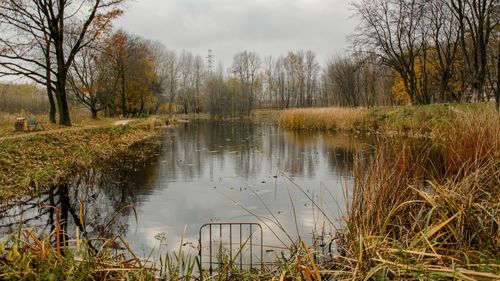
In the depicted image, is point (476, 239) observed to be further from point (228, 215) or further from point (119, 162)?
point (119, 162)

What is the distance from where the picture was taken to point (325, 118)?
73.0 ft

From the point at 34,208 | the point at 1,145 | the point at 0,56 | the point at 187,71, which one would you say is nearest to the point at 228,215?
the point at 34,208

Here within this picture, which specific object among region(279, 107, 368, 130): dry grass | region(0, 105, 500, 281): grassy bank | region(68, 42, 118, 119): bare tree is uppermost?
region(68, 42, 118, 119): bare tree

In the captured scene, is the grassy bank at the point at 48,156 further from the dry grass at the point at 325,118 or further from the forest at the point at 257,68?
the dry grass at the point at 325,118

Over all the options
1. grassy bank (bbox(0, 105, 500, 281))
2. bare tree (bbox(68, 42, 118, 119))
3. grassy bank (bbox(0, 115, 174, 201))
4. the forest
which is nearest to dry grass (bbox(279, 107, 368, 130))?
the forest

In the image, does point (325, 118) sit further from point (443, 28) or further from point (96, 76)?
point (96, 76)

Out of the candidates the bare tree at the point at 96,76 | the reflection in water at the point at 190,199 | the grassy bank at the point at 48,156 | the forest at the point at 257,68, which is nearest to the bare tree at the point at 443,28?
the forest at the point at 257,68

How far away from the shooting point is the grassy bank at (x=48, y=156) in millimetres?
7089

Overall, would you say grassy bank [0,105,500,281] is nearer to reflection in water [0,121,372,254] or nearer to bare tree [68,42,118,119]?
reflection in water [0,121,372,254]

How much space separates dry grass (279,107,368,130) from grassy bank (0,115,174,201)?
1238 centimetres

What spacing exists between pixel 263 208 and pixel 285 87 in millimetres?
52502

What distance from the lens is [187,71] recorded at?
60.2 meters

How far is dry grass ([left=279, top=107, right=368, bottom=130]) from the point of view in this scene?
2075 cm

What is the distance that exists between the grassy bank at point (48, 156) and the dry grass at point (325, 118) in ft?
40.6
